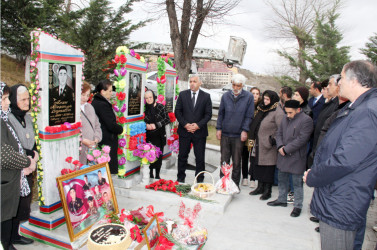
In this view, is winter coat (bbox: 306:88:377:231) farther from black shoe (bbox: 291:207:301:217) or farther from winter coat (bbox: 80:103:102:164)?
winter coat (bbox: 80:103:102:164)

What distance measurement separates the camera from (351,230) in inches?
79.8

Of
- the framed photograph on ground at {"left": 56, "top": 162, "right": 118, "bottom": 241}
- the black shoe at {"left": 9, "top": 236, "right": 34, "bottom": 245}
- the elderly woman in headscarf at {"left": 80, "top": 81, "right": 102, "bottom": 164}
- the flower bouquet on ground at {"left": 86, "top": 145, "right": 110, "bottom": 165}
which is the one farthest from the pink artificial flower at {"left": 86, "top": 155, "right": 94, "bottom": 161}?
the black shoe at {"left": 9, "top": 236, "right": 34, "bottom": 245}

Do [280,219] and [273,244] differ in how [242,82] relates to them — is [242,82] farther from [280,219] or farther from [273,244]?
[273,244]

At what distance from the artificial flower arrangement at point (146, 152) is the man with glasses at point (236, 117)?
1268 mm

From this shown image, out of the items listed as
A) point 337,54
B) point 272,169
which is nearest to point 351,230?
point 272,169

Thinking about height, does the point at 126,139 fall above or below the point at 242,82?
below

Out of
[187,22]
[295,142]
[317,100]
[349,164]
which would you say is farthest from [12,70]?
[349,164]

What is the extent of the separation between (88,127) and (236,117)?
2400 millimetres

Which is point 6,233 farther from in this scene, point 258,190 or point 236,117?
point 258,190

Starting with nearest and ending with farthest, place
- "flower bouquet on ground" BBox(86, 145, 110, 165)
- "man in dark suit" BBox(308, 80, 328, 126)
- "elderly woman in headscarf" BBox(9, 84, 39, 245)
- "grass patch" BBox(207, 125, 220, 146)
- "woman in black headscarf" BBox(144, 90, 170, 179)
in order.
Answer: "elderly woman in headscarf" BBox(9, 84, 39, 245) → "flower bouquet on ground" BBox(86, 145, 110, 165) → "man in dark suit" BBox(308, 80, 328, 126) → "woman in black headscarf" BBox(144, 90, 170, 179) → "grass patch" BBox(207, 125, 220, 146)

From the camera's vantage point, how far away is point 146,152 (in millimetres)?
4734

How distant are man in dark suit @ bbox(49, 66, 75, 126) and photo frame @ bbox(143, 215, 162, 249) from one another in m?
1.64

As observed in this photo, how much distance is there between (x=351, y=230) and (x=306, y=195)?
3280 millimetres

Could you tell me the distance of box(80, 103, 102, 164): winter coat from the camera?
155 inches
